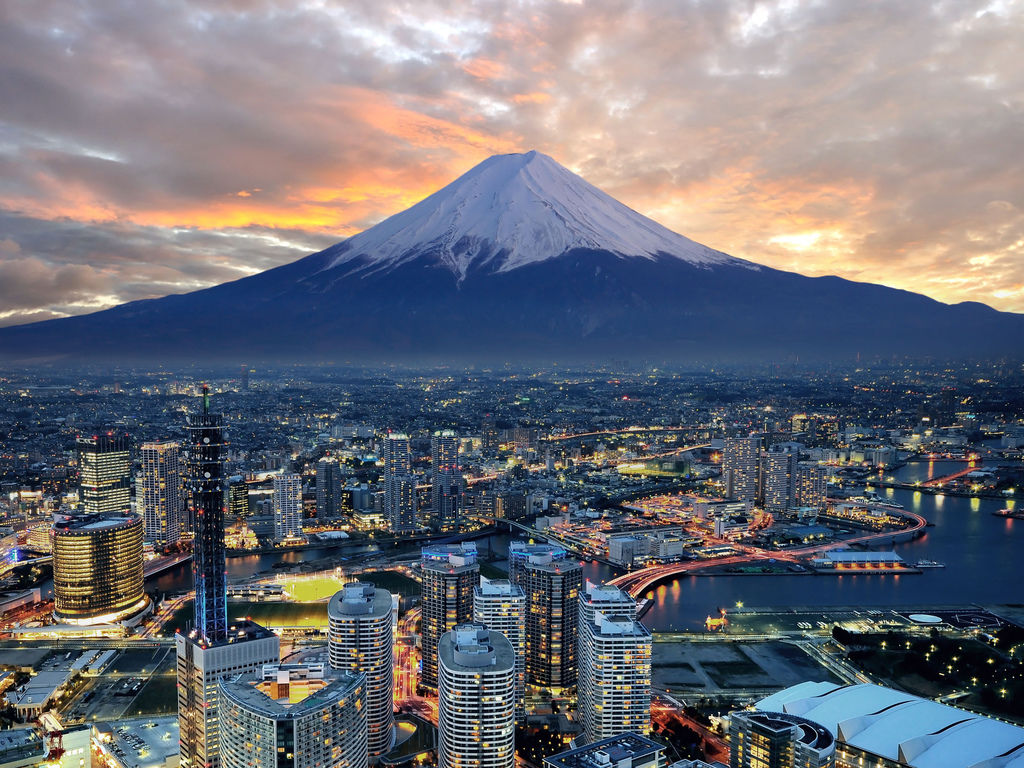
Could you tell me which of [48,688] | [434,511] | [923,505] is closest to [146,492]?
[434,511]

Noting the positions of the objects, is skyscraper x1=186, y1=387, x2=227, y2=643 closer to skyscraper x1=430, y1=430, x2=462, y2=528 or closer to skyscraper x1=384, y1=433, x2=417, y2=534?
skyscraper x1=384, y1=433, x2=417, y2=534

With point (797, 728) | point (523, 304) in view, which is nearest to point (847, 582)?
point (797, 728)

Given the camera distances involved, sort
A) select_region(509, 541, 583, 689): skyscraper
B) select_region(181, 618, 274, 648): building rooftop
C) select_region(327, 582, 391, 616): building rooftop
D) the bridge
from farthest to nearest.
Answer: the bridge
select_region(509, 541, 583, 689): skyscraper
select_region(327, 582, 391, 616): building rooftop
select_region(181, 618, 274, 648): building rooftop

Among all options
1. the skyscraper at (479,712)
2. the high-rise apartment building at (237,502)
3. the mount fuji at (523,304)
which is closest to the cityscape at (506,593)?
the skyscraper at (479,712)

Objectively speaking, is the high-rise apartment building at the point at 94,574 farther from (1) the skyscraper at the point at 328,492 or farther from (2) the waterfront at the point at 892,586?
(2) the waterfront at the point at 892,586

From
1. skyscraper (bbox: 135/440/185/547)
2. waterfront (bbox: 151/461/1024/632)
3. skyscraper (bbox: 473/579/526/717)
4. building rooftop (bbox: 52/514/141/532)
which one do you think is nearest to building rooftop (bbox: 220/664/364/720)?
skyscraper (bbox: 473/579/526/717)

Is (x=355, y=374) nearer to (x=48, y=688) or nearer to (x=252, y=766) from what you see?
(x=48, y=688)
